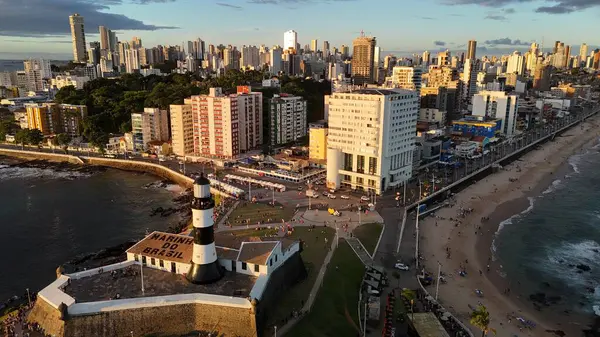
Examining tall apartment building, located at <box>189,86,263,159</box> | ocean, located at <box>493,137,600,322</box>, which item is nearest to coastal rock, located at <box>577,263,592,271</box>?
Answer: ocean, located at <box>493,137,600,322</box>

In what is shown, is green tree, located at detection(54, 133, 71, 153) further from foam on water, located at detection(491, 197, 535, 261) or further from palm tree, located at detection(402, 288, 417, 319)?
foam on water, located at detection(491, 197, 535, 261)

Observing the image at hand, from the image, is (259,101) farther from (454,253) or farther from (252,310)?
(252,310)

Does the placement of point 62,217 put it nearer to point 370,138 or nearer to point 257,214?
point 257,214

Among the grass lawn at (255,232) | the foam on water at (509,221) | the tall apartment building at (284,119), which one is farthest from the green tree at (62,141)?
the foam on water at (509,221)

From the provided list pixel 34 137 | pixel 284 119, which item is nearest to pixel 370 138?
pixel 284 119

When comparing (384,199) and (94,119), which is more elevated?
(94,119)

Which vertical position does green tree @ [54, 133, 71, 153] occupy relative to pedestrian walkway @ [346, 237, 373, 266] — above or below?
above

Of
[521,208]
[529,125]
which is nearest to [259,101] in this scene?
[521,208]

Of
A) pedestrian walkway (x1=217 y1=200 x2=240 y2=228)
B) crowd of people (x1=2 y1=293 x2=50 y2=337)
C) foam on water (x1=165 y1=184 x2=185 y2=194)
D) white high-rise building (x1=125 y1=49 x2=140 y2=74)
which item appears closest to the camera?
crowd of people (x1=2 y1=293 x2=50 y2=337)
